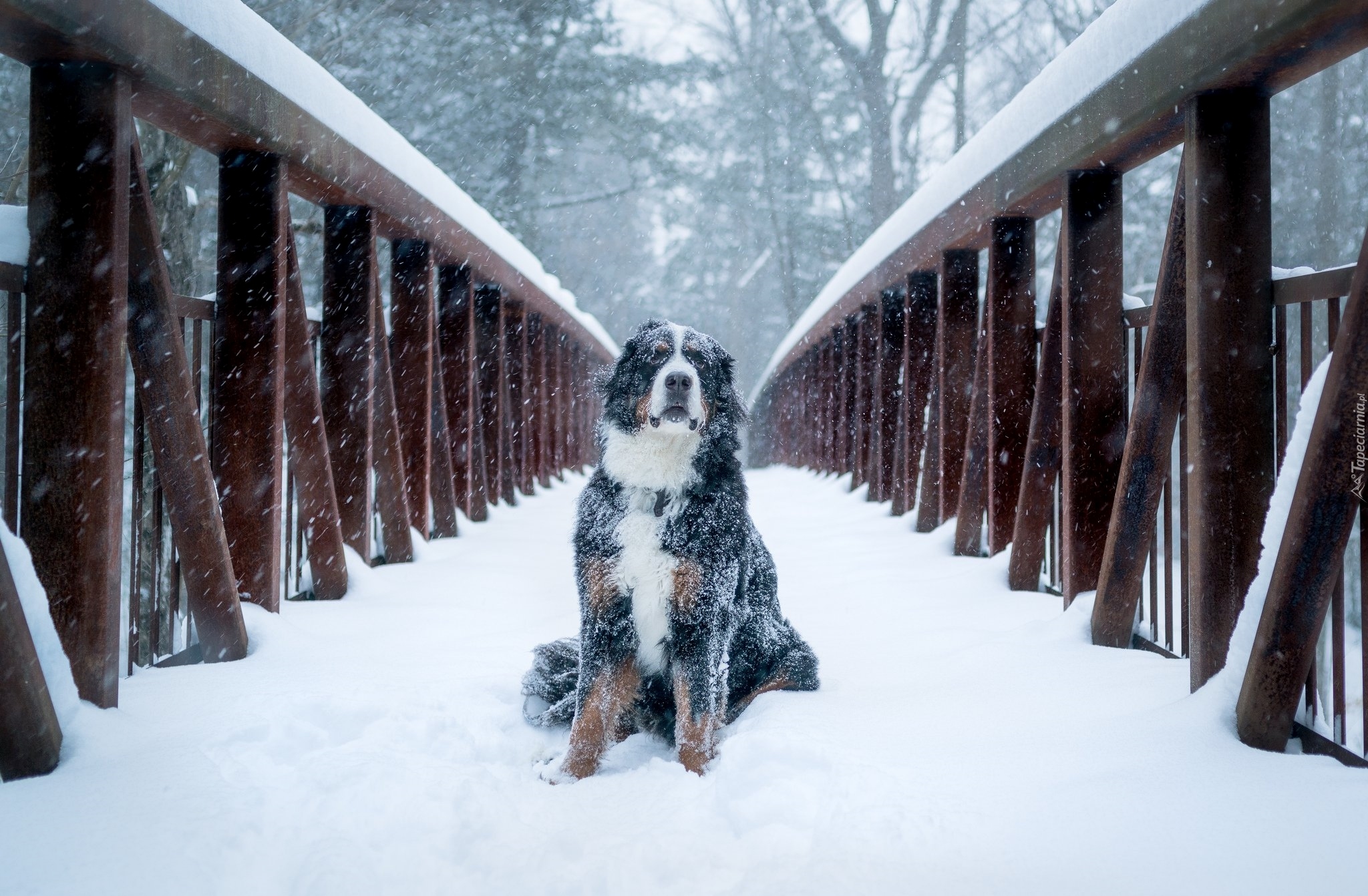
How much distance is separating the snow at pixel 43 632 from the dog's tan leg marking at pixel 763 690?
182 cm

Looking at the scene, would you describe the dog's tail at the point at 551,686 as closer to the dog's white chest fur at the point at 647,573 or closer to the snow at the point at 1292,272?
the dog's white chest fur at the point at 647,573

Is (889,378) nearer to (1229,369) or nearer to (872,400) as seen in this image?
(872,400)

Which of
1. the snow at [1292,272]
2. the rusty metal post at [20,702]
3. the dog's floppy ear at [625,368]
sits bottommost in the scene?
the rusty metal post at [20,702]

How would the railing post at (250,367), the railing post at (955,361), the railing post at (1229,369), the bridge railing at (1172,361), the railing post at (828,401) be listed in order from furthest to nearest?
the railing post at (828,401)
the railing post at (955,361)
the railing post at (250,367)
the railing post at (1229,369)
the bridge railing at (1172,361)

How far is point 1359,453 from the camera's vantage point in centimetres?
208

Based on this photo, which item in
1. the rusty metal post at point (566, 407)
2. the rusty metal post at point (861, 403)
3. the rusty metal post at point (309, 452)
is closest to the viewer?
the rusty metal post at point (309, 452)

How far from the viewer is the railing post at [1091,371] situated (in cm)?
388

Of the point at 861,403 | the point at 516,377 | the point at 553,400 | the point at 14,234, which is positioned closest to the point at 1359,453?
the point at 14,234

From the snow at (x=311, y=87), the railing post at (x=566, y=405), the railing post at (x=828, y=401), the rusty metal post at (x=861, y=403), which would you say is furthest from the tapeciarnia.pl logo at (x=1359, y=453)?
the railing post at (x=566, y=405)

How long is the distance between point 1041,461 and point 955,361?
2.04 m

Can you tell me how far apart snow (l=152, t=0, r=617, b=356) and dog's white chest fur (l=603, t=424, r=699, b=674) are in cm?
188

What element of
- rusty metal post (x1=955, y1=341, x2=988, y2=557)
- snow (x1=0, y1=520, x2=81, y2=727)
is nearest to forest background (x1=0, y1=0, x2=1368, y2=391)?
snow (x1=0, y1=520, x2=81, y2=727)

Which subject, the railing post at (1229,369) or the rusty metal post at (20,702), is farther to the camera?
the railing post at (1229,369)

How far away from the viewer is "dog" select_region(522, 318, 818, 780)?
2.75 m
